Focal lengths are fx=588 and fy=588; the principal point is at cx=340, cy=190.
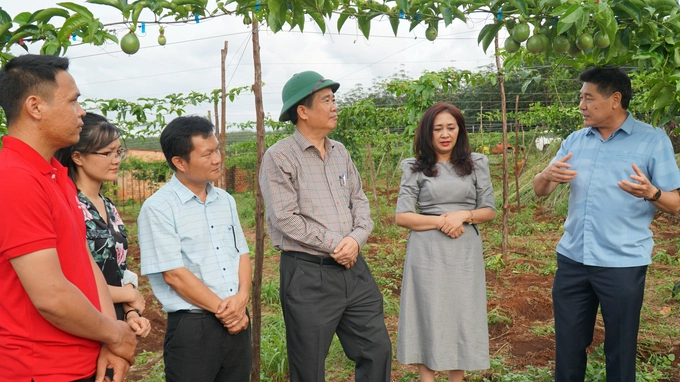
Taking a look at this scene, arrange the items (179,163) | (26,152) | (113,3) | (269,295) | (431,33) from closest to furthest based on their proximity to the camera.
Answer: (26,152) < (113,3) < (431,33) < (179,163) < (269,295)

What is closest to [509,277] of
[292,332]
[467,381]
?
[467,381]

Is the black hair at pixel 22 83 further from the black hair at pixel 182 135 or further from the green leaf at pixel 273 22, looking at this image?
the black hair at pixel 182 135

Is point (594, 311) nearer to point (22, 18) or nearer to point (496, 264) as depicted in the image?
point (22, 18)

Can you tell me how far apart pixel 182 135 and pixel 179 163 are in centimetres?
11

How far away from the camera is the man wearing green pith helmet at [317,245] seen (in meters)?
2.48

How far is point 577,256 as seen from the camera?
8.61 ft

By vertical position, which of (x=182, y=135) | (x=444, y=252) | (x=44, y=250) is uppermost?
(x=182, y=135)

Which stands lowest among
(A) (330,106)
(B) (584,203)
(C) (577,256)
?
(C) (577,256)

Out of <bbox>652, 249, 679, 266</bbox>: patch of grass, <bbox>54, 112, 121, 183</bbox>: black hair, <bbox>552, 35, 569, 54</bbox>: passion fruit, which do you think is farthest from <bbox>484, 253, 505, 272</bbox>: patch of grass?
<bbox>54, 112, 121, 183</bbox>: black hair

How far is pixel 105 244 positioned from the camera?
1.96 meters

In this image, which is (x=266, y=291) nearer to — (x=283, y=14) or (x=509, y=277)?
(x=509, y=277)

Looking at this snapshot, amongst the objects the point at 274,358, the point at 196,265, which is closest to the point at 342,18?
the point at 196,265

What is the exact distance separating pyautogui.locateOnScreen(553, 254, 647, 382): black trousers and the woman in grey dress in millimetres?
355

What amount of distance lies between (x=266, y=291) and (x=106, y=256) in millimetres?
3196
